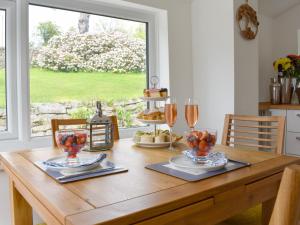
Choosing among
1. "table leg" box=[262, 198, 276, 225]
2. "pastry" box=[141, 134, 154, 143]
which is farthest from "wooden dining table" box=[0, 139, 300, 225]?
"pastry" box=[141, 134, 154, 143]

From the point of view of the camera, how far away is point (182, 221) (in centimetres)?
92

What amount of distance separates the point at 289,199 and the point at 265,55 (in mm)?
3305

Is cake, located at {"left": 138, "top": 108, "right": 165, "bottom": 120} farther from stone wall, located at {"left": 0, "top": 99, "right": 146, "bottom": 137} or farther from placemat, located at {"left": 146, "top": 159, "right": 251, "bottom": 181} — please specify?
stone wall, located at {"left": 0, "top": 99, "right": 146, "bottom": 137}

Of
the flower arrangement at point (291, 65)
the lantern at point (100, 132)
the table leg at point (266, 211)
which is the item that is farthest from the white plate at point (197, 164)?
the flower arrangement at point (291, 65)

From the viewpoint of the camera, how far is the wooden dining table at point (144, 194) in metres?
0.82

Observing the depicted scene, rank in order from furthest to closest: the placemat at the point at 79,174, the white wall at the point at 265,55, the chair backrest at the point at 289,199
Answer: the white wall at the point at 265,55 → the placemat at the point at 79,174 → the chair backrest at the point at 289,199

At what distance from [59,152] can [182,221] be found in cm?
85

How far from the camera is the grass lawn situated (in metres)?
2.25

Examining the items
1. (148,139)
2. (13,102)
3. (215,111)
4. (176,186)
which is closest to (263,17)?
(215,111)

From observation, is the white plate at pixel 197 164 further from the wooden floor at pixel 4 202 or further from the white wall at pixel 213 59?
the white wall at pixel 213 59

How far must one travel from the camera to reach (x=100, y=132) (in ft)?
5.36

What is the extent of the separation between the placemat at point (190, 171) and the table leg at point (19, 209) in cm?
66

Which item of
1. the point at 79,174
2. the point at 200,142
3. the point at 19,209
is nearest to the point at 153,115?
the point at 200,142

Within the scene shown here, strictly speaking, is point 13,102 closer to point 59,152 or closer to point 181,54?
point 59,152
